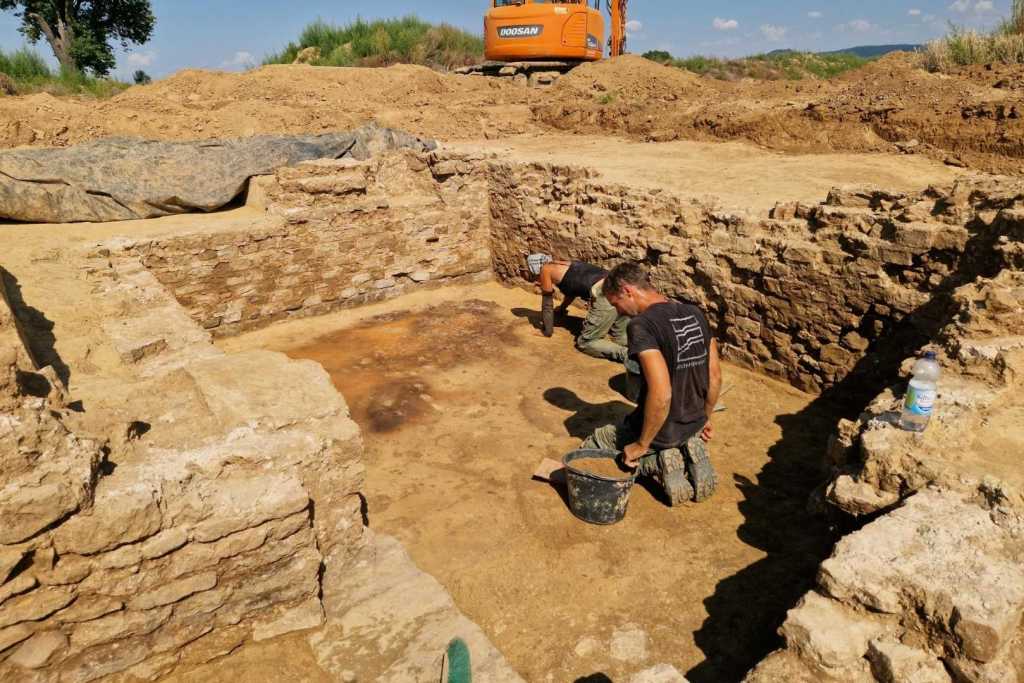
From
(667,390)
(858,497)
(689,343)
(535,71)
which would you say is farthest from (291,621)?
(535,71)

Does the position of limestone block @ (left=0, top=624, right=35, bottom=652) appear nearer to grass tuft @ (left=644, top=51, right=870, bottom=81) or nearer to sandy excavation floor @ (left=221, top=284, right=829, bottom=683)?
sandy excavation floor @ (left=221, top=284, right=829, bottom=683)

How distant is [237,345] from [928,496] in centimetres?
691

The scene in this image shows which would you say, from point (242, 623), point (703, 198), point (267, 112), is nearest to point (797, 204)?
point (703, 198)

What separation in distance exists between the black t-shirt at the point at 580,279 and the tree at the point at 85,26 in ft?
72.2

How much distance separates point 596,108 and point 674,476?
561 inches

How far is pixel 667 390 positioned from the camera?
382 centimetres

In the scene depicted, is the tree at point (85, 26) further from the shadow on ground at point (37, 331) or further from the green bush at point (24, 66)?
the shadow on ground at point (37, 331)

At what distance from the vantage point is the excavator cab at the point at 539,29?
1808 cm

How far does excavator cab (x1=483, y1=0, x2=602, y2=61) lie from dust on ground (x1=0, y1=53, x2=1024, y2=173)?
0.86m

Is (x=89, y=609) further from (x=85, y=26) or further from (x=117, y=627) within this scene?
(x=85, y=26)

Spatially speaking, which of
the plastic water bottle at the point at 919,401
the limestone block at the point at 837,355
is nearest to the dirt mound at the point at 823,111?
the limestone block at the point at 837,355

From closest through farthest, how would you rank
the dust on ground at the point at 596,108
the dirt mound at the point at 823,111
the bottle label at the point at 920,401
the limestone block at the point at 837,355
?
the bottle label at the point at 920,401, the limestone block at the point at 837,355, the dirt mound at the point at 823,111, the dust on ground at the point at 596,108

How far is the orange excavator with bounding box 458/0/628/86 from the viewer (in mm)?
18078

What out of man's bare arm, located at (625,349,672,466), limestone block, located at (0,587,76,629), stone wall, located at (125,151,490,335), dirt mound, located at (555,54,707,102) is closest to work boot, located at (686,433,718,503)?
man's bare arm, located at (625,349,672,466)
